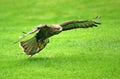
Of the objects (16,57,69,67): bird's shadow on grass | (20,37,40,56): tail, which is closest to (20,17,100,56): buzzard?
(20,37,40,56): tail

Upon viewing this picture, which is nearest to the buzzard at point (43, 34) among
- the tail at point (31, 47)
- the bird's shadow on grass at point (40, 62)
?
the tail at point (31, 47)

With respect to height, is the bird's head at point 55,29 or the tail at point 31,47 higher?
the bird's head at point 55,29

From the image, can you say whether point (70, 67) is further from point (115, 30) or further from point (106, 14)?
point (106, 14)

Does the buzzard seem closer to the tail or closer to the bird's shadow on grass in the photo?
the tail

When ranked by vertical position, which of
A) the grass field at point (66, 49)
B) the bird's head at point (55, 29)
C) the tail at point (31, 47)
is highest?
the bird's head at point (55, 29)

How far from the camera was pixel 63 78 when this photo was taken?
11.6 m

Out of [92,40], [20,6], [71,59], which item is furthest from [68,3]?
[71,59]

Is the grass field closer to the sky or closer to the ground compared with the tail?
closer to the ground

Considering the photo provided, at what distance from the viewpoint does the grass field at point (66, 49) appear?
40.2 feet

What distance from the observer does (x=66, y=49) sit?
53.0 ft

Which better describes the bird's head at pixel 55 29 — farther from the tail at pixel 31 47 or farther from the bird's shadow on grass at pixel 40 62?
the bird's shadow on grass at pixel 40 62

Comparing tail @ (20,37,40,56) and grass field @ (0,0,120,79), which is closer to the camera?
grass field @ (0,0,120,79)

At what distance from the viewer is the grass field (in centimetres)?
1225

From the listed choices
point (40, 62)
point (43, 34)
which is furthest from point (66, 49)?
point (43, 34)
